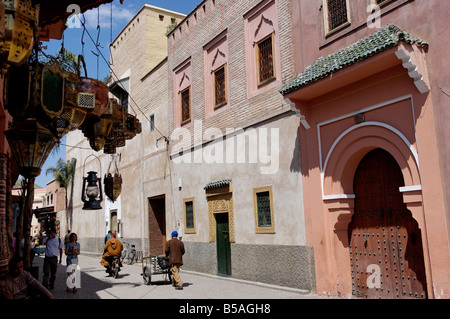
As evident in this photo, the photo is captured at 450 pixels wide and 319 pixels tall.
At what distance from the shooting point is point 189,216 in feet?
49.1

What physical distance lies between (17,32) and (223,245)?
10.2 m

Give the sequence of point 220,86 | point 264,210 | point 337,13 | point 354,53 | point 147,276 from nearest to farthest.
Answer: point 354,53 < point 337,13 < point 264,210 < point 147,276 < point 220,86

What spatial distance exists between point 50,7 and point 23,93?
3213mm

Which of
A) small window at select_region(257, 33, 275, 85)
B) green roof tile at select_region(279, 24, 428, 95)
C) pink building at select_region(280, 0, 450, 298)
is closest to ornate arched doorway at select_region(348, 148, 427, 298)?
pink building at select_region(280, 0, 450, 298)

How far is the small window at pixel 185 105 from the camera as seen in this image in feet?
50.6

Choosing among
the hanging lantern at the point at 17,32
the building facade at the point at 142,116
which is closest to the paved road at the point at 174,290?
the building facade at the point at 142,116

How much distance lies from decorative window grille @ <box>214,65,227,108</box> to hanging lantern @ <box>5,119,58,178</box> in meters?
8.19

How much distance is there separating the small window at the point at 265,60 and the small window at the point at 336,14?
2209 mm

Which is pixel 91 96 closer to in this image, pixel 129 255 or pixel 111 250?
pixel 111 250

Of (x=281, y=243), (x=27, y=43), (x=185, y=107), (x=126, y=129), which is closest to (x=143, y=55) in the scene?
(x=185, y=107)

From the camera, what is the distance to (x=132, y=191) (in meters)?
20.3

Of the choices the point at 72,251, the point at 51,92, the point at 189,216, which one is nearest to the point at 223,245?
the point at 189,216

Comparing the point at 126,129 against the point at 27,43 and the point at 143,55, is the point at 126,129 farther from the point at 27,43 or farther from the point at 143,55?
the point at 143,55

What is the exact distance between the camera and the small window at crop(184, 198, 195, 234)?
14663mm
